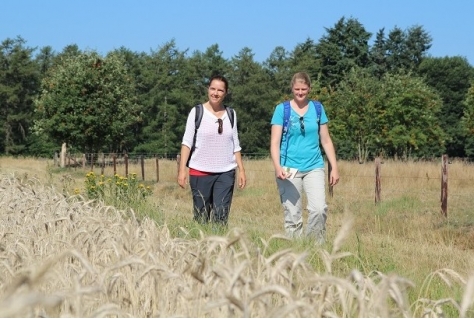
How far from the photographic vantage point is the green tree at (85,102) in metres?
44.9

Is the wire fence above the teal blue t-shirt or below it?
below

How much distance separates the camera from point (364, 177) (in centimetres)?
2214

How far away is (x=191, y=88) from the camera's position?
74.8 m

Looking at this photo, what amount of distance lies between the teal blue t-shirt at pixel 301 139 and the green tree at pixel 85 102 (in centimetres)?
3819

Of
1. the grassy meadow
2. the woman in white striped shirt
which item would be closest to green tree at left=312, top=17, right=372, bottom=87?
the grassy meadow

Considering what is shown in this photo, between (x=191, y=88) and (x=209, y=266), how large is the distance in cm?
7237

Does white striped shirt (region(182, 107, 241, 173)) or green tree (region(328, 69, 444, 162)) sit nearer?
white striped shirt (region(182, 107, 241, 173))

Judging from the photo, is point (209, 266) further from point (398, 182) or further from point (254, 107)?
point (254, 107)

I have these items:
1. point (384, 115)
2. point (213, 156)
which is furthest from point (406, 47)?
point (213, 156)

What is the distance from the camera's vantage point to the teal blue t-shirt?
7.25 meters

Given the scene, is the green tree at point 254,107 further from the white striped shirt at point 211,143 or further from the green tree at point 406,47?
the white striped shirt at point 211,143

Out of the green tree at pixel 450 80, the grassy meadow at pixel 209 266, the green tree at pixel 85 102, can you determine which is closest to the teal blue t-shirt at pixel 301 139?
the grassy meadow at pixel 209 266

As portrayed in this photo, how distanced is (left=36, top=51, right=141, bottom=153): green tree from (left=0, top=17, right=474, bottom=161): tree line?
64mm

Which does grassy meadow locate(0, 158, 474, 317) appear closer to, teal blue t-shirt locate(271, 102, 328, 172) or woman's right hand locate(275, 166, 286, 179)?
woman's right hand locate(275, 166, 286, 179)
